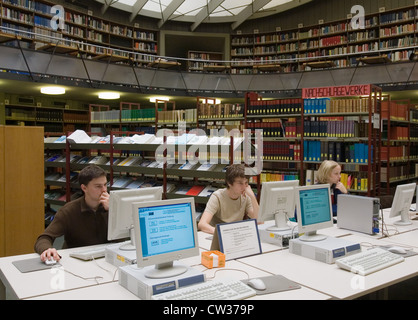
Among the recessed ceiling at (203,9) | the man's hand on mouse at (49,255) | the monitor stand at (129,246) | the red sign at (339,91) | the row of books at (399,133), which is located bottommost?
the man's hand on mouse at (49,255)

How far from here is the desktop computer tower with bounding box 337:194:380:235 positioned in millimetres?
3338

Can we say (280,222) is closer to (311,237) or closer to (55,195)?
(311,237)

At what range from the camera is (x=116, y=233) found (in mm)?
2553

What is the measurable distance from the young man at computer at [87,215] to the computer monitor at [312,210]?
4.61ft

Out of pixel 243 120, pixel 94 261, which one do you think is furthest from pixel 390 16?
pixel 94 261

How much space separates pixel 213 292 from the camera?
6.41 ft

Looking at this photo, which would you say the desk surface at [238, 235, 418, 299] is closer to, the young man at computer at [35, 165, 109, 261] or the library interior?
the library interior

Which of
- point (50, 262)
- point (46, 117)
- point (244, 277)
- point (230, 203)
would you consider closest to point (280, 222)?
point (230, 203)

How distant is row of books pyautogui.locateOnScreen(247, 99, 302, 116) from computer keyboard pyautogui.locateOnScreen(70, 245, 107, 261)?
4.77 meters

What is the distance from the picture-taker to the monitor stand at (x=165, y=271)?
204 cm

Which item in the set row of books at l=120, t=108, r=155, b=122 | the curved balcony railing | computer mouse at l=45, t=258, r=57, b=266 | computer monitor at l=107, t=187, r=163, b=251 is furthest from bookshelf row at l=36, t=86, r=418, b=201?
computer mouse at l=45, t=258, r=57, b=266

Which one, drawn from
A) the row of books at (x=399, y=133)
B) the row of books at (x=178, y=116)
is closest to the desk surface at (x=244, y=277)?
the row of books at (x=399, y=133)

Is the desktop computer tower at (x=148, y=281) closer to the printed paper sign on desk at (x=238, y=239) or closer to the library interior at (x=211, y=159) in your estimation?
the library interior at (x=211, y=159)

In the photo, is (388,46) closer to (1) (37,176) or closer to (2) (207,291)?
(1) (37,176)
